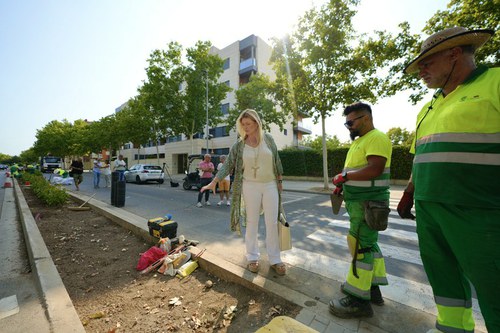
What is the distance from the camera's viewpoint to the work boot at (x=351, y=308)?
6.57 ft

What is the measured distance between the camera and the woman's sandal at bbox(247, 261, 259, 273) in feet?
9.21

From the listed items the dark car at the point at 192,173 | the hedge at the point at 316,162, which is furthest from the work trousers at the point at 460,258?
the hedge at the point at 316,162

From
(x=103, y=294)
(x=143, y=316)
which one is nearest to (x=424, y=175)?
(x=143, y=316)

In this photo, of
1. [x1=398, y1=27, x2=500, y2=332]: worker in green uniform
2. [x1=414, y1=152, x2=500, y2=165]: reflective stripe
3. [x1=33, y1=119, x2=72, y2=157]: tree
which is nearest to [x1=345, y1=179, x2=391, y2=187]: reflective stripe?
[x1=398, y1=27, x2=500, y2=332]: worker in green uniform

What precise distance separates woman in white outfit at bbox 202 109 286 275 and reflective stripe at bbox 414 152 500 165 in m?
1.67

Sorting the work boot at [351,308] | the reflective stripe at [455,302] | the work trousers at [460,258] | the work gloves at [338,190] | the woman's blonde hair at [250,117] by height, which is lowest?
the work boot at [351,308]

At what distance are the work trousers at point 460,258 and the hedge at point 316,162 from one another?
16.2 metres

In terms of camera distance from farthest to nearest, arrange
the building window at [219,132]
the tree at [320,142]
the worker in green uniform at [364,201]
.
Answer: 1. the tree at [320,142]
2. the building window at [219,132]
3. the worker in green uniform at [364,201]

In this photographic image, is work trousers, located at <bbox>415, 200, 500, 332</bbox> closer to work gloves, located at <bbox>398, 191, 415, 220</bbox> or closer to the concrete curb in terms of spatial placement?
work gloves, located at <bbox>398, 191, 415, 220</bbox>

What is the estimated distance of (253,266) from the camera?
2.83 m

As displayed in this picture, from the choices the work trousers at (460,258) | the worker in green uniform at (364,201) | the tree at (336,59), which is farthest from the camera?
the tree at (336,59)

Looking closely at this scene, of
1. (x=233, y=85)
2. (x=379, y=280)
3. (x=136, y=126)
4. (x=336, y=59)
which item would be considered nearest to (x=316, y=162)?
(x=336, y=59)

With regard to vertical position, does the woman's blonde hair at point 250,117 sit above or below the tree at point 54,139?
below

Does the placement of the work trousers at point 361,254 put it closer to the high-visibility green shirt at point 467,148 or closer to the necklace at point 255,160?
the high-visibility green shirt at point 467,148
